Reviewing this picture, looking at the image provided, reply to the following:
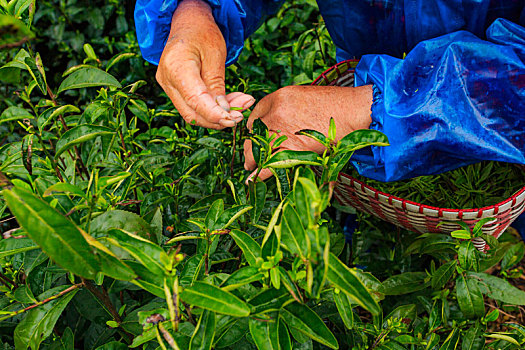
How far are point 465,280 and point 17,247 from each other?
3.08 ft

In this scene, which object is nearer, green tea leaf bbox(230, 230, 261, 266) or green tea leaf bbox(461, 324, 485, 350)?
green tea leaf bbox(230, 230, 261, 266)

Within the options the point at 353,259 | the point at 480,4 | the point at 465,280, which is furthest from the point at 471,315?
the point at 480,4

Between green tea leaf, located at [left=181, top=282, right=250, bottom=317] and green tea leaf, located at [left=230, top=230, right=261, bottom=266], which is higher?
green tea leaf, located at [left=181, top=282, right=250, bottom=317]

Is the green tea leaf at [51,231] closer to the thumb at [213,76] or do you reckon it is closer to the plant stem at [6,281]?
the plant stem at [6,281]

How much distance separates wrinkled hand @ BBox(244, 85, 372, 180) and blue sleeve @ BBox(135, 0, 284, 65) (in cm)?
29

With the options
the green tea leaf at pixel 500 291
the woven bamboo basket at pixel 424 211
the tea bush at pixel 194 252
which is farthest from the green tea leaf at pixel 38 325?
the green tea leaf at pixel 500 291

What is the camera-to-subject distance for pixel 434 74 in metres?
1.05

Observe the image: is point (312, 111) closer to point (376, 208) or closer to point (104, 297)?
point (376, 208)

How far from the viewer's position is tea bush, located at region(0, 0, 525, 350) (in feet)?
1.79

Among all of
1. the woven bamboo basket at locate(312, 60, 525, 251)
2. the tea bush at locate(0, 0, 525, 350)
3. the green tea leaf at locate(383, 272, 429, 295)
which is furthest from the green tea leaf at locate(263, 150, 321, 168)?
the green tea leaf at locate(383, 272, 429, 295)

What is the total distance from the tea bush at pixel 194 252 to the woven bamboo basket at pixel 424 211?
5 cm

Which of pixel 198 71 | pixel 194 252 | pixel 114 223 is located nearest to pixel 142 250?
pixel 114 223

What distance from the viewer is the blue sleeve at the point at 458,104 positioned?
101 centimetres

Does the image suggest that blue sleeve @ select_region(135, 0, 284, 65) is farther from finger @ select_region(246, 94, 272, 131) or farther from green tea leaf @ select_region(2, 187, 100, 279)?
green tea leaf @ select_region(2, 187, 100, 279)
